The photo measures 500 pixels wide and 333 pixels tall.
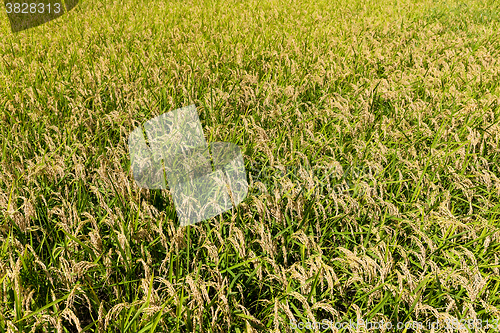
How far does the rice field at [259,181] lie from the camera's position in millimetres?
1637

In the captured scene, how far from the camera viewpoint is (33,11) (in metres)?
7.00

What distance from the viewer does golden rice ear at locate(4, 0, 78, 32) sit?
236 inches

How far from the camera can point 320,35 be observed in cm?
580

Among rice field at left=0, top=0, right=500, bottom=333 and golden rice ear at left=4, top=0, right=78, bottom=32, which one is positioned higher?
golden rice ear at left=4, top=0, right=78, bottom=32

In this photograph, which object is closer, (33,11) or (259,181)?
(259,181)

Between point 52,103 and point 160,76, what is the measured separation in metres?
1.24

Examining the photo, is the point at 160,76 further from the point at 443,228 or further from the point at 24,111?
the point at 443,228

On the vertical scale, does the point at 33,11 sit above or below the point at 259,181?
above

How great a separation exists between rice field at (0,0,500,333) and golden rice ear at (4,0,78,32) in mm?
324

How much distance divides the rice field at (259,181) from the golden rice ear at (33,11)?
324mm

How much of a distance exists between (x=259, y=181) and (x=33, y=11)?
287 inches

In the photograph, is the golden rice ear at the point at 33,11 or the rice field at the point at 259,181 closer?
the rice field at the point at 259,181

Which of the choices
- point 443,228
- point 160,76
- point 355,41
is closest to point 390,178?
point 443,228

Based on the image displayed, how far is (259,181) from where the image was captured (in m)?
2.23
